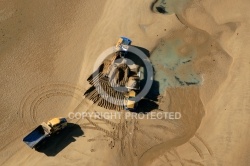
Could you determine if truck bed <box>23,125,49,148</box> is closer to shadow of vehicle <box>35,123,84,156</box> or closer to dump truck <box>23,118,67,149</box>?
dump truck <box>23,118,67,149</box>

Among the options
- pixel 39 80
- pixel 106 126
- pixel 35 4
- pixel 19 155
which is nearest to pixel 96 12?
pixel 35 4

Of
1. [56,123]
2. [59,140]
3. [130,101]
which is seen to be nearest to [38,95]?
[56,123]

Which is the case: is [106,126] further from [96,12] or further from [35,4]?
[35,4]

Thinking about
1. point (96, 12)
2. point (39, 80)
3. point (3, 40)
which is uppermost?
point (96, 12)

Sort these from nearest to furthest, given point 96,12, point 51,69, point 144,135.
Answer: point 144,135, point 51,69, point 96,12

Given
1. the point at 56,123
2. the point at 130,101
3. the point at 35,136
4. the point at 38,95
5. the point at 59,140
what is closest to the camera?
the point at 35,136

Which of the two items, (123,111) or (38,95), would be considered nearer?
(38,95)

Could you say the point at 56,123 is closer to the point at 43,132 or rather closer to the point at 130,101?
the point at 43,132
